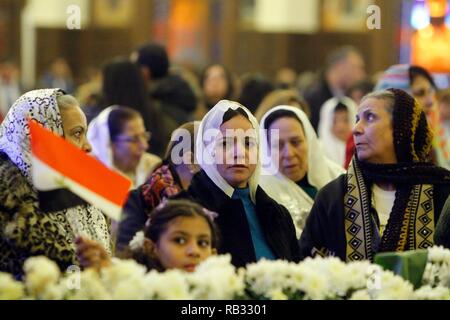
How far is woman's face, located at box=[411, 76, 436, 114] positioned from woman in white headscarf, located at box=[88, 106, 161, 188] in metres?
1.63

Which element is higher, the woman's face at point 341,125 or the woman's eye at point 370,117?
the woman's eye at point 370,117

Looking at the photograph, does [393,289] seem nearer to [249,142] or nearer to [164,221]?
[164,221]

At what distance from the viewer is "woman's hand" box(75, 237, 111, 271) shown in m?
4.86

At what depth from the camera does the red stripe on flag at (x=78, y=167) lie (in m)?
5.00

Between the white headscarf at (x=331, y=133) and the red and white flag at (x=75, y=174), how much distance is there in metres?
5.45

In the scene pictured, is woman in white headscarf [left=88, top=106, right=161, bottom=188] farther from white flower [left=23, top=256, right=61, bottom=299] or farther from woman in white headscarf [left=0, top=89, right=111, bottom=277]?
white flower [left=23, top=256, right=61, bottom=299]

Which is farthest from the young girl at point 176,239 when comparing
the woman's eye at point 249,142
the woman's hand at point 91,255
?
the woman's eye at point 249,142

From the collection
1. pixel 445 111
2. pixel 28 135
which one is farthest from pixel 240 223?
pixel 445 111

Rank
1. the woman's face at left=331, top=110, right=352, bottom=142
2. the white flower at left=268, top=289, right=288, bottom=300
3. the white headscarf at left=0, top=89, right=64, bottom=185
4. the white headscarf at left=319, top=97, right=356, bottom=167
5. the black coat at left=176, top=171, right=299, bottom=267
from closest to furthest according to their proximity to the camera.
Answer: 1. the white flower at left=268, top=289, right=288, bottom=300
2. the white headscarf at left=0, top=89, right=64, bottom=185
3. the black coat at left=176, top=171, right=299, bottom=267
4. the white headscarf at left=319, top=97, right=356, bottom=167
5. the woman's face at left=331, top=110, right=352, bottom=142

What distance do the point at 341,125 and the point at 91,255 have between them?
6.03 meters

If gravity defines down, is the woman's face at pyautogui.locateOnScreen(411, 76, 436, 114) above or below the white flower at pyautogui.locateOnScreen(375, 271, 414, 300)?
above

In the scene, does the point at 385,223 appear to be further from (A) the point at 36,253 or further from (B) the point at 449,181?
(A) the point at 36,253

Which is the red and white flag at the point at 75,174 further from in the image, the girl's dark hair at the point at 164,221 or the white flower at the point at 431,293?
the white flower at the point at 431,293

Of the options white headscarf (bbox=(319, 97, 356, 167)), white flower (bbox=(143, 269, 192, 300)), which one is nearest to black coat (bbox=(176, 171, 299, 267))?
white flower (bbox=(143, 269, 192, 300))
